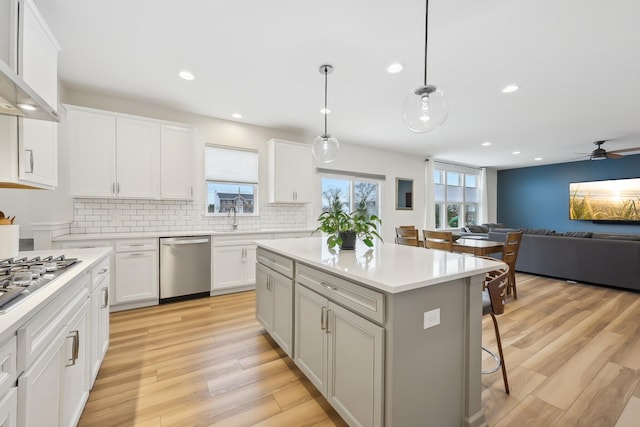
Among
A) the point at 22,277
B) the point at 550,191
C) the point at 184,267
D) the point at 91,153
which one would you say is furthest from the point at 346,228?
the point at 550,191

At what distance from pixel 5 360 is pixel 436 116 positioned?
2351 mm

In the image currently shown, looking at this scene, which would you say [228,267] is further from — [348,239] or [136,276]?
[348,239]

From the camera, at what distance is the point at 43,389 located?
1.10m

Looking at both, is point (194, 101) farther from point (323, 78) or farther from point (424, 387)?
point (424, 387)

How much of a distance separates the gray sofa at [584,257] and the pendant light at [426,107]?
4.43 meters

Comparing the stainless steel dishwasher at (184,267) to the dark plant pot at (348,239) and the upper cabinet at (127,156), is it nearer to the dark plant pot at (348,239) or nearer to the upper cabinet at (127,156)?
the upper cabinet at (127,156)

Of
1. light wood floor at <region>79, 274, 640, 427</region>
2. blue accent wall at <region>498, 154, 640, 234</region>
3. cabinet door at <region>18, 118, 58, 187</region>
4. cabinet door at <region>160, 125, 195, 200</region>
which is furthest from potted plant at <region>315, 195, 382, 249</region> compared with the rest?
blue accent wall at <region>498, 154, 640, 234</region>

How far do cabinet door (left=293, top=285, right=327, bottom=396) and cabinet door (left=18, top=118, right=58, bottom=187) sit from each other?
6.44ft

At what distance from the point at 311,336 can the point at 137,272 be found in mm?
2652

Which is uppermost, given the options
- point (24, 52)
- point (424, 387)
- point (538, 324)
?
point (24, 52)

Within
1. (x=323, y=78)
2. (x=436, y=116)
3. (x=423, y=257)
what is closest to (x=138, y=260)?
(x=323, y=78)

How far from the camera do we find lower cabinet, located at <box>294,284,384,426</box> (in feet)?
4.32

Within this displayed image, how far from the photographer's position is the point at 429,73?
2836 millimetres

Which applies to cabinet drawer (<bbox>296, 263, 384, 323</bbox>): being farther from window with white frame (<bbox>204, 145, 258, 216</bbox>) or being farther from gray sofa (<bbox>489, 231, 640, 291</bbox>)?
gray sofa (<bbox>489, 231, 640, 291</bbox>)
